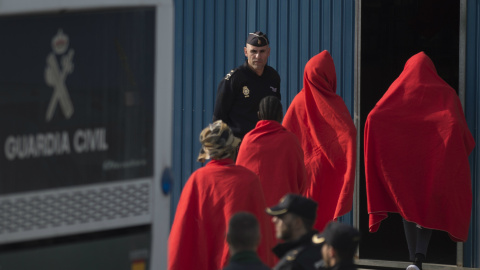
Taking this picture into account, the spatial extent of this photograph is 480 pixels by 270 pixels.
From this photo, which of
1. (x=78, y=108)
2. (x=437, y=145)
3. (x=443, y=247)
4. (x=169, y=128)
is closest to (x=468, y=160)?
(x=437, y=145)

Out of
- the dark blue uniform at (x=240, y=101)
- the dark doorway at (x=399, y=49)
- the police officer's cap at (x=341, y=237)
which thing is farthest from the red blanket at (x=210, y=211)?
the dark doorway at (x=399, y=49)

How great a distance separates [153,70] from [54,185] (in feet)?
3.31

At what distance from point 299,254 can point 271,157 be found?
2582mm

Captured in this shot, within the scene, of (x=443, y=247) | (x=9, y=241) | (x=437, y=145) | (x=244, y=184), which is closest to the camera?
(x=9, y=241)

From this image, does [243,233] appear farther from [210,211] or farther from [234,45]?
[234,45]

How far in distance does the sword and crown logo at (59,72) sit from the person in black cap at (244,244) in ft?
3.88

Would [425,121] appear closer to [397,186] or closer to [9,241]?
[397,186]

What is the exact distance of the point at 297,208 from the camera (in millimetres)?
6238

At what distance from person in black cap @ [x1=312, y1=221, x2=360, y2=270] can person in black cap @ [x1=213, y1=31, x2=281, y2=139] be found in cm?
430

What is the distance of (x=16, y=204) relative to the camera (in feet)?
19.1

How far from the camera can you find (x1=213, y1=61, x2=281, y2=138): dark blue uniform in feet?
32.7

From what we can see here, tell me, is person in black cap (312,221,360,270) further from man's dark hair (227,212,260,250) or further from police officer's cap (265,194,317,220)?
police officer's cap (265,194,317,220)

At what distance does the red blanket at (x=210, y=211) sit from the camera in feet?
24.0

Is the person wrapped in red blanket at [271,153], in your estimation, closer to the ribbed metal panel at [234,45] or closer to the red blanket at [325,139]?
the red blanket at [325,139]
